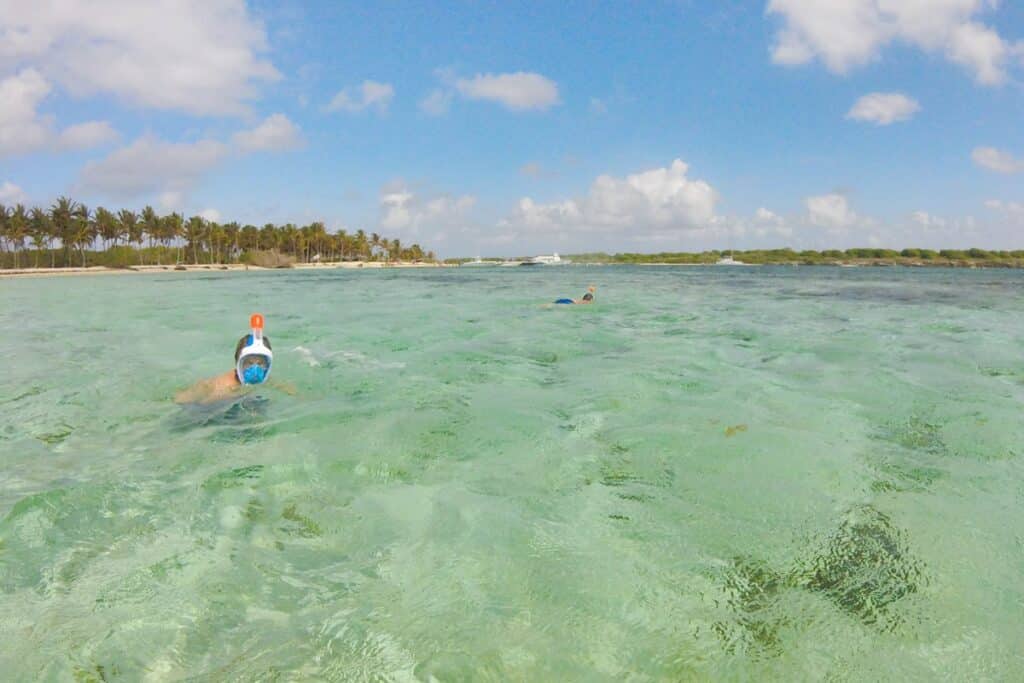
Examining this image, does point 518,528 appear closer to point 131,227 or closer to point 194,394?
point 194,394

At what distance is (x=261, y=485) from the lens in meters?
4.98

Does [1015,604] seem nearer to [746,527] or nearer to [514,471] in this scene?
[746,527]

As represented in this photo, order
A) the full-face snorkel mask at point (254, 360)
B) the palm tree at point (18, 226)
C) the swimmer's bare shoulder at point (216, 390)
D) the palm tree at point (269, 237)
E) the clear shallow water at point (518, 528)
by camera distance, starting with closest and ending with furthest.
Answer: the clear shallow water at point (518, 528), the full-face snorkel mask at point (254, 360), the swimmer's bare shoulder at point (216, 390), the palm tree at point (18, 226), the palm tree at point (269, 237)

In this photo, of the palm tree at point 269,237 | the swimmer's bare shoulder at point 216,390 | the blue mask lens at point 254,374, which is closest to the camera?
the blue mask lens at point 254,374

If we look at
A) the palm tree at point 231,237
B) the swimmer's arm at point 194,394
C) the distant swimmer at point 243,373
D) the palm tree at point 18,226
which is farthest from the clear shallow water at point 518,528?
the palm tree at point 231,237

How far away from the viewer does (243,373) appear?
7590 mm

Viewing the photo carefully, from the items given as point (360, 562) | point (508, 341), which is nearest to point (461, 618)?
point (360, 562)

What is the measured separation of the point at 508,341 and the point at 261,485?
31.1ft

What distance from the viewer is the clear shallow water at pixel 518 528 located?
2.91 m

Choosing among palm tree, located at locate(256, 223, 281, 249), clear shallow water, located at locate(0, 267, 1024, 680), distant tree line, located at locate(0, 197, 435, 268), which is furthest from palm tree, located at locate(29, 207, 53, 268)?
clear shallow water, located at locate(0, 267, 1024, 680)

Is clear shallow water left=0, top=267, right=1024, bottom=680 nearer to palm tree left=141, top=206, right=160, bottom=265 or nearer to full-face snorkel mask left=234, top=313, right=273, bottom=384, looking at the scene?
full-face snorkel mask left=234, top=313, right=273, bottom=384

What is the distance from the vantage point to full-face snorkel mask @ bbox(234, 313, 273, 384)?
7.51 meters

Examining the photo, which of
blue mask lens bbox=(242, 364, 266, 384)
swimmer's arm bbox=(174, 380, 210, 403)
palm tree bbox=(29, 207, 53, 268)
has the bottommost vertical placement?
swimmer's arm bbox=(174, 380, 210, 403)

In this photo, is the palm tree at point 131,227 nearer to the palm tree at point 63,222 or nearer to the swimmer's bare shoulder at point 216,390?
the palm tree at point 63,222
